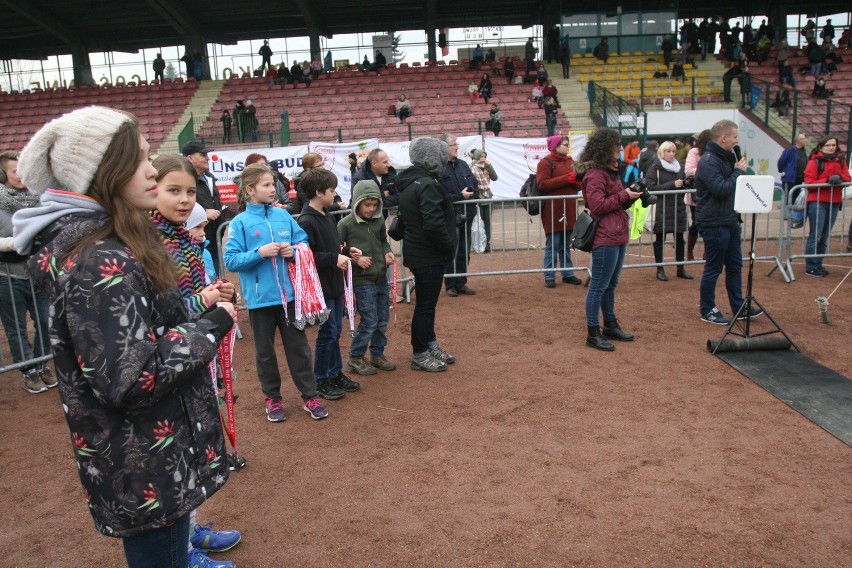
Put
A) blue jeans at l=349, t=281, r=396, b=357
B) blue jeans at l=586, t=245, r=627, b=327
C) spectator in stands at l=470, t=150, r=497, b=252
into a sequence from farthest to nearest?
spectator in stands at l=470, t=150, r=497, b=252, blue jeans at l=586, t=245, r=627, b=327, blue jeans at l=349, t=281, r=396, b=357

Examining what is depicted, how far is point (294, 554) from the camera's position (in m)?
3.28

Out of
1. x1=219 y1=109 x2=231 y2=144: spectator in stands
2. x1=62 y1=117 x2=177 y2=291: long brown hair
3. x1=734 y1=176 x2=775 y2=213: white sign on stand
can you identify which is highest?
x1=219 y1=109 x2=231 y2=144: spectator in stands

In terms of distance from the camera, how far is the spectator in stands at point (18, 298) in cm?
554

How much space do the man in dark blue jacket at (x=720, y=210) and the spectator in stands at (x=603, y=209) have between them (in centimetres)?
96

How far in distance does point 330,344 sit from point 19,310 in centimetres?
298

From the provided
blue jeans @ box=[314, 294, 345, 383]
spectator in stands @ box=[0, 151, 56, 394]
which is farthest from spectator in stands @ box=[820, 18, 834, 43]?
spectator in stands @ box=[0, 151, 56, 394]

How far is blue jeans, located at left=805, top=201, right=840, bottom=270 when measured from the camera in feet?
29.3

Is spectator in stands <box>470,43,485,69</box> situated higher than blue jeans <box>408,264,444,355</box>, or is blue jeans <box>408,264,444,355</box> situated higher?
spectator in stands <box>470,43,485,69</box>

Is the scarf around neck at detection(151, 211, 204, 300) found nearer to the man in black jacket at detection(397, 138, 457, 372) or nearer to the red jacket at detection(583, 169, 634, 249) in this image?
the man in black jacket at detection(397, 138, 457, 372)

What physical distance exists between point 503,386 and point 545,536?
215cm

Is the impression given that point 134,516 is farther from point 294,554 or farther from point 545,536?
point 545,536

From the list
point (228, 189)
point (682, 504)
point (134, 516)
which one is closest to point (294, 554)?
point (134, 516)

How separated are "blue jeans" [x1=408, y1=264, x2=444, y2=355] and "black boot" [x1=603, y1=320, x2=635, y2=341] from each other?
5.77 feet

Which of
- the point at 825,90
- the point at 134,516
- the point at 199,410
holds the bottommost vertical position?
the point at 134,516
